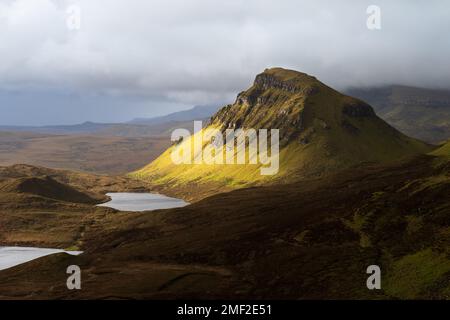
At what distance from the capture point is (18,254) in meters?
166

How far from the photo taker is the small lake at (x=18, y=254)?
150 m

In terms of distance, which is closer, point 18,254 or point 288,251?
point 288,251

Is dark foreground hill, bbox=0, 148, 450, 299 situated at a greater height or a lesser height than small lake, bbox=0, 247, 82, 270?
greater

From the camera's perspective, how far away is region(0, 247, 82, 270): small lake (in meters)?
150

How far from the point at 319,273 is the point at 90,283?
47.4 m

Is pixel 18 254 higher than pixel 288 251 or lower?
lower

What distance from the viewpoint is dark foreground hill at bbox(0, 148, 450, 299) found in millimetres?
95125

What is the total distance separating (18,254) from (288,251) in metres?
94.5

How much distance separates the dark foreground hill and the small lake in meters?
12.9

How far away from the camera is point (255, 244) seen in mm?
127875

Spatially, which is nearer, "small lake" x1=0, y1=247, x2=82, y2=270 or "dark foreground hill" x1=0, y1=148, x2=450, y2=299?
"dark foreground hill" x1=0, y1=148, x2=450, y2=299
